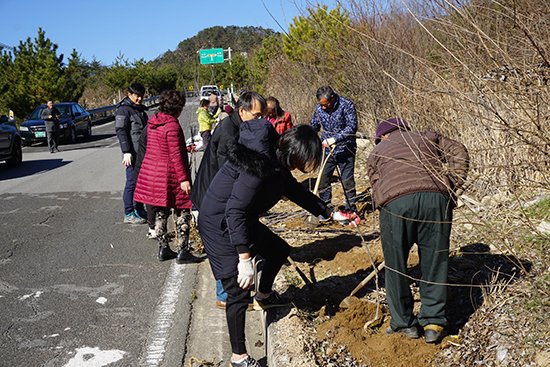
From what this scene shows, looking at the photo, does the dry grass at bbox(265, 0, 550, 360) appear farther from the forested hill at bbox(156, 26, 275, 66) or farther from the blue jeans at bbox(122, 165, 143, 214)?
the blue jeans at bbox(122, 165, 143, 214)

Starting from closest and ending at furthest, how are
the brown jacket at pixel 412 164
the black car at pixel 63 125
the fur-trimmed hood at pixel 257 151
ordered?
the fur-trimmed hood at pixel 257 151
the brown jacket at pixel 412 164
the black car at pixel 63 125

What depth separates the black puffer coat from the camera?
300 cm

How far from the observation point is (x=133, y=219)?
714 cm

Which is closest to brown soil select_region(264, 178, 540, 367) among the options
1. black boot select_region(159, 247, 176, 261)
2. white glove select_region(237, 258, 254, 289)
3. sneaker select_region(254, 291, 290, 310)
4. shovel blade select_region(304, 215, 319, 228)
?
sneaker select_region(254, 291, 290, 310)

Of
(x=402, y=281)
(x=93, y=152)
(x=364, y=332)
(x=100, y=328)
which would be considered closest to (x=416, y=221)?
(x=402, y=281)

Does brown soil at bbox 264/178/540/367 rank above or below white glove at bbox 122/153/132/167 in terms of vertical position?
below

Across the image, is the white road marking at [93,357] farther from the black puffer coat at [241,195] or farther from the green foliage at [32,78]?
the green foliage at [32,78]

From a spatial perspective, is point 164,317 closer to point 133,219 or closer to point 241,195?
point 241,195

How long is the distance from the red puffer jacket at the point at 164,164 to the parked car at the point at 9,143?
348 inches

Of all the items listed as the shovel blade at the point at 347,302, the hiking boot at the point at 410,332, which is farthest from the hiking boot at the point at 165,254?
the hiking boot at the point at 410,332

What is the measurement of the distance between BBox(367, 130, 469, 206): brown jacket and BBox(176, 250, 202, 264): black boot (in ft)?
9.15

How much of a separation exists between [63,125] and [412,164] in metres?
18.4

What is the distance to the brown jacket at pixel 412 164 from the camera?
3100mm

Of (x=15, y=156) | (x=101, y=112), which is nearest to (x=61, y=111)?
(x=15, y=156)
